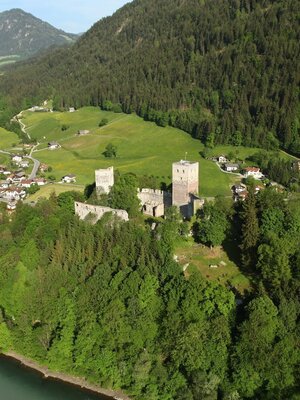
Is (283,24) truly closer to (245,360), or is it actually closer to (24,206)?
(24,206)

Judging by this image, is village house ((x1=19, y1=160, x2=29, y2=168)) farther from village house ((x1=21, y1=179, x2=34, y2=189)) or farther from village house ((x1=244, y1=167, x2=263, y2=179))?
village house ((x1=244, y1=167, x2=263, y2=179))

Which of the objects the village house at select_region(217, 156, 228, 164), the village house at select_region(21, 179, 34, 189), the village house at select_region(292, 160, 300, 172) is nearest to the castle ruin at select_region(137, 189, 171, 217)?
the village house at select_region(21, 179, 34, 189)

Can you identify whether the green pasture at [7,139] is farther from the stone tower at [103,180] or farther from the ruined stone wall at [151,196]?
the ruined stone wall at [151,196]

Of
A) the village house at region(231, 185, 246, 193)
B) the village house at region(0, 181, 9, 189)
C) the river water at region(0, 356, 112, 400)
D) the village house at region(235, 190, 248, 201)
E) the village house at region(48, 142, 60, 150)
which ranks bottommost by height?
the village house at region(48, 142, 60, 150)

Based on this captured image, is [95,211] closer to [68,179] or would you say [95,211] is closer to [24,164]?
[68,179]

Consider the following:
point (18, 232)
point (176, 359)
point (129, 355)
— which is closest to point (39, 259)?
point (18, 232)

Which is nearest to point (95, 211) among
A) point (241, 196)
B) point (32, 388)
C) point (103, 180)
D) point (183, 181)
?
point (103, 180)
